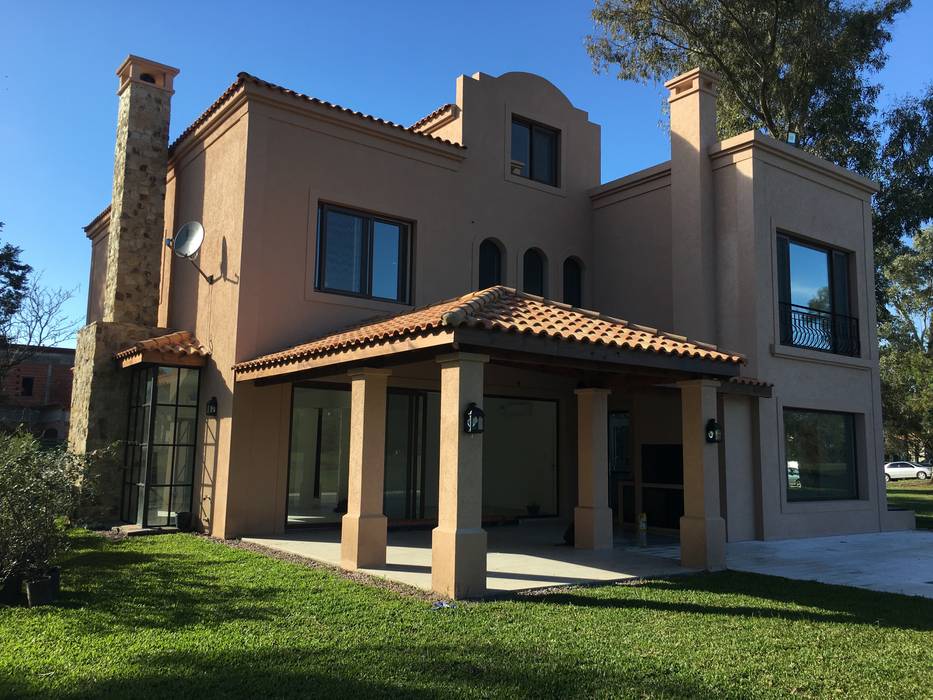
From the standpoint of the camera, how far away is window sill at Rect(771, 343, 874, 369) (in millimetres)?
14175

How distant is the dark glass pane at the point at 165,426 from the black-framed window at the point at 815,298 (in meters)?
11.6

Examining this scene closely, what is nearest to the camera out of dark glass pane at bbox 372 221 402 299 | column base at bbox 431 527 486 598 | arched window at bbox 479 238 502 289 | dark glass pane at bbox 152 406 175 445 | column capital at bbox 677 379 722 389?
column base at bbox 431 527 486 598

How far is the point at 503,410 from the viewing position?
15.6 metres

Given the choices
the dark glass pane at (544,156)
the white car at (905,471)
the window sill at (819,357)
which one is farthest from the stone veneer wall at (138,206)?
the white car at (905,471)

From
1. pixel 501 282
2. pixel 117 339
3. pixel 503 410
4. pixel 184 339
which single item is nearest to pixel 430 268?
pixel 501 282

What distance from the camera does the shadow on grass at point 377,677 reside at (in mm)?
4867

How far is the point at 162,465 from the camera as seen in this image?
507 inches

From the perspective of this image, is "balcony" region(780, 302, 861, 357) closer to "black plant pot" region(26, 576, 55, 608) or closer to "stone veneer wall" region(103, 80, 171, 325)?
"stone veneer wall" region(103, 80, 171, 325)

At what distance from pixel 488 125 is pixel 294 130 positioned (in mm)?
→ 4529

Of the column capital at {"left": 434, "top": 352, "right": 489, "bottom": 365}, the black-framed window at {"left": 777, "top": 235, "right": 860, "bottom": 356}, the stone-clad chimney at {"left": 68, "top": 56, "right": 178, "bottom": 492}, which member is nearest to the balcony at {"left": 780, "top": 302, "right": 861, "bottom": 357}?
the black-framed window at {"left": 777, "top": 235, "right": 860, "bottom": 356}

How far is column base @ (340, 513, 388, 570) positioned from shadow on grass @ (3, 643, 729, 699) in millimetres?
3509

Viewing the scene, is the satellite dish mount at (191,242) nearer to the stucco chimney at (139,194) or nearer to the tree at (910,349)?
the stucco chimney at (139,194)

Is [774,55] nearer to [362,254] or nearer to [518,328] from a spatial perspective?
[362,254]

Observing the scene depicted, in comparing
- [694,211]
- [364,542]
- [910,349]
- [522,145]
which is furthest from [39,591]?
[910,349]
